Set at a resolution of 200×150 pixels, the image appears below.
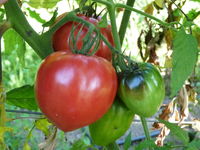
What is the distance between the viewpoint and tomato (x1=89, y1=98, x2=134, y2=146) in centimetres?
63


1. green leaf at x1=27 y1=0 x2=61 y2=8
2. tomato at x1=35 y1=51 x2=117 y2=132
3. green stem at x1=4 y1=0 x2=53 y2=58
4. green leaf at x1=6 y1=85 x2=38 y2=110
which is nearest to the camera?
tomato at x1=35 y1=51 x2=117 y2=132

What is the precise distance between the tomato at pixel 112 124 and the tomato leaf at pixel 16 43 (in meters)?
0.30

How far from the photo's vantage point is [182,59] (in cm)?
58

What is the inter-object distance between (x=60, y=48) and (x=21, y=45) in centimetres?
25

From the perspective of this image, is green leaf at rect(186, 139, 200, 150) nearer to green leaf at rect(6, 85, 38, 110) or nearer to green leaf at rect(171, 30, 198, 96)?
green leaf at rect(171, 30, 198, 96)

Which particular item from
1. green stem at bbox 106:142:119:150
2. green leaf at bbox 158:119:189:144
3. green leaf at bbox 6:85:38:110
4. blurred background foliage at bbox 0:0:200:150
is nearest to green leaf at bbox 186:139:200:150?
green leaf at bbox 158:119:189:144

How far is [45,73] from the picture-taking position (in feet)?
1.79

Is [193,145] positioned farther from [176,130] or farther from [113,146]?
[113,146]

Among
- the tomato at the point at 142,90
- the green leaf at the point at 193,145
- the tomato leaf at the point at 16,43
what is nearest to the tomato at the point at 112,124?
the tomato at the point at 142,90

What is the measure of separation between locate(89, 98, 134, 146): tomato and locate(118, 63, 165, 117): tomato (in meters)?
0.03

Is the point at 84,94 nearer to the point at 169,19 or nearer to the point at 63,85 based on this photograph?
the point at 63,85

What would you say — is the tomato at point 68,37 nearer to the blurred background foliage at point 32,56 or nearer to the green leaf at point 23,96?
the blurred background foliage at point 32,56

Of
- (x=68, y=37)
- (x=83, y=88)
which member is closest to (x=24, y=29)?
(x=68, y=37)

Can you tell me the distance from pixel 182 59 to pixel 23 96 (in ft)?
1.24
